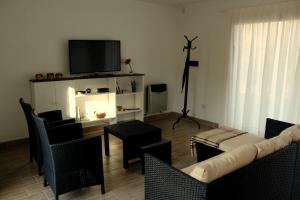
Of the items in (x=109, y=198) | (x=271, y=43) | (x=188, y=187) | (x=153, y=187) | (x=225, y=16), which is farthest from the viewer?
(x=225, y=16)

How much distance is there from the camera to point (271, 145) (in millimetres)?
2119

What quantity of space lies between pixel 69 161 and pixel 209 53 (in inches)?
139

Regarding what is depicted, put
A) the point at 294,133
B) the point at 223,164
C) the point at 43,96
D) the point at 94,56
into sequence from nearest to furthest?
the point at 223,164
the point at 294,133
the point at 43,96
the point at 94,56

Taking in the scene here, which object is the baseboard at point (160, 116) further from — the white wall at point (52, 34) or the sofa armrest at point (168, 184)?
the sofa armrest at point (168, 184)

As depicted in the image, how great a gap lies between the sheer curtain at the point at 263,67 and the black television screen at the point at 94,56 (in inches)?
82.5

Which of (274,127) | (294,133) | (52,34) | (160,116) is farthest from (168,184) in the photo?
(160,116)

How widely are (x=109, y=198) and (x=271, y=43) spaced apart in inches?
128

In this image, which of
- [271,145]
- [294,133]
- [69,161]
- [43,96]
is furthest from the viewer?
[43,96]

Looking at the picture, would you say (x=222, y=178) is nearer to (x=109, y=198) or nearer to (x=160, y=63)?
(x=109, y=198)

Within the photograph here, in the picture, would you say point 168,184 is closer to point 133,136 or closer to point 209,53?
point 133,136

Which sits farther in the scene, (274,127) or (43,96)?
(43,96)

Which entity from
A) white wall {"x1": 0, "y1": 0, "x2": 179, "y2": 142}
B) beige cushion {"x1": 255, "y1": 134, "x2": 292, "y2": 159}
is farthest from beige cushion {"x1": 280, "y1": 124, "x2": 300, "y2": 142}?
white wall {"x1": 0, "y1": 0, "x2": 179, "y2": 142}

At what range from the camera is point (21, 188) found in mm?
2859

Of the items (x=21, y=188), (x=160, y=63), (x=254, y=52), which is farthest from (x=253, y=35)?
(x=21, y=188)
